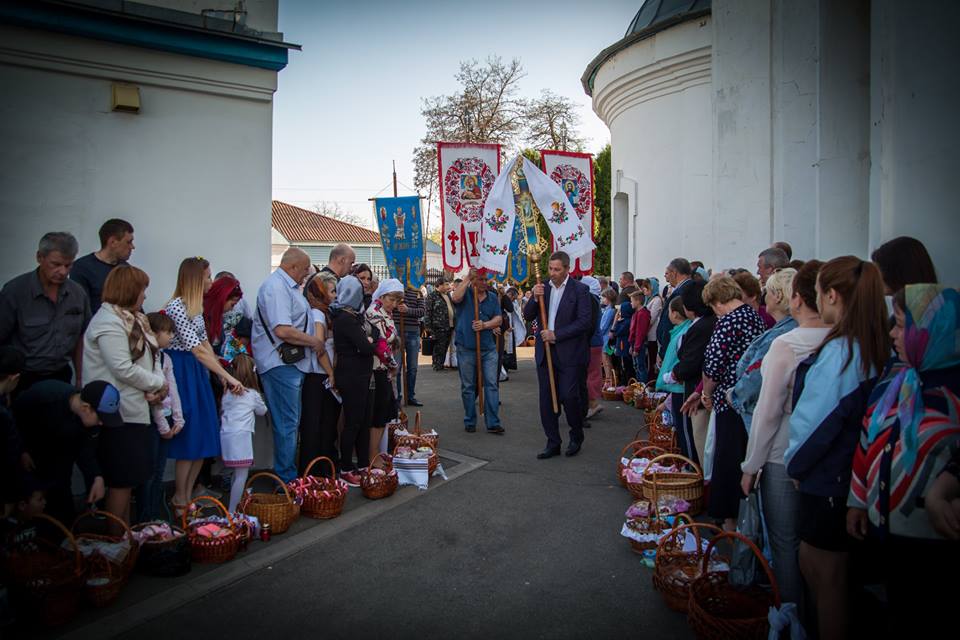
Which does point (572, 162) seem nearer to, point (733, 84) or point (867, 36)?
point (733, 84)

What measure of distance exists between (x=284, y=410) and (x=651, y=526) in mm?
3120

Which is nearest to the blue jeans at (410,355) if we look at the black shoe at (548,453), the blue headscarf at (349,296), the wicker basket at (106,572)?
the black shoe at (548,453)

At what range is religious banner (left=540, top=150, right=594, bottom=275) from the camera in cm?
808

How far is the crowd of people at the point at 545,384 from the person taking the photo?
2.35m

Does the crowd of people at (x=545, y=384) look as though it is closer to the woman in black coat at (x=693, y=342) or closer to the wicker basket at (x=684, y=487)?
the woman in black coat at (x=693, y=342)

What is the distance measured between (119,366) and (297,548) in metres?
1.72

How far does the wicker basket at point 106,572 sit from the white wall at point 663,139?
10.4 metres

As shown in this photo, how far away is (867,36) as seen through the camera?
20.7ft

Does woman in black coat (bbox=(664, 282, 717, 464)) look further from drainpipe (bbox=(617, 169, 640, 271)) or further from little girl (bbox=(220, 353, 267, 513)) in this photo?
drainpipe (bbox=(617, 169, 640, 271))

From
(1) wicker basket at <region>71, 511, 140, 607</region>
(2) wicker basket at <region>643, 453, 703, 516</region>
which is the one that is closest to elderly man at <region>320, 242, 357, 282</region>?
(1) wicker basket at <region>71, 511, 140, 607</region>

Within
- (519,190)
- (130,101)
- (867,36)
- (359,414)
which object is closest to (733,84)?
(867,36)

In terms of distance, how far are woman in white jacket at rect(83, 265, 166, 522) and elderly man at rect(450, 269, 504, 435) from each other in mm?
4048

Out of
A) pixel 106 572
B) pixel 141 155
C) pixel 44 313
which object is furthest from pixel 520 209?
pixel 106 572

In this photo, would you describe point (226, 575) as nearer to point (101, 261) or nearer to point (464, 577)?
point (464, 577)
